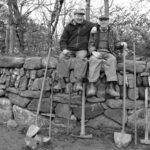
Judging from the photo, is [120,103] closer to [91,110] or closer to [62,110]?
[91,110]

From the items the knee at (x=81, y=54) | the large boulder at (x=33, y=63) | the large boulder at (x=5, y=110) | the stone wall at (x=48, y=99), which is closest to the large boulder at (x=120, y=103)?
the stone wall at (x=48, y=99)

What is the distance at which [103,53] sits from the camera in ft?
13.6

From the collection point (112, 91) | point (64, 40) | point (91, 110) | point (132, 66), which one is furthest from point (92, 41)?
point (91, 110)

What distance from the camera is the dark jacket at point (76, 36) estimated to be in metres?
4.34

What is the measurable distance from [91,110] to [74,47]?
1294 millimetres

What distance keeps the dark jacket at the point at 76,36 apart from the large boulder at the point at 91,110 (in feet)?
3.80

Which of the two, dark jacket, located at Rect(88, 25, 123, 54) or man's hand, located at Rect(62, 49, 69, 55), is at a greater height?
dark jacket, located at Rect(88, 25, 123, 54)

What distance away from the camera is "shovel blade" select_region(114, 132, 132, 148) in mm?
3621

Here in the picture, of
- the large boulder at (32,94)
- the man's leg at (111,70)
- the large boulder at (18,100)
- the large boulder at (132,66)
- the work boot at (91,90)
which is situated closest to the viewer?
the man's leg at (111,70)

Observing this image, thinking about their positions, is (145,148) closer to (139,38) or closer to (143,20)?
(139,38)

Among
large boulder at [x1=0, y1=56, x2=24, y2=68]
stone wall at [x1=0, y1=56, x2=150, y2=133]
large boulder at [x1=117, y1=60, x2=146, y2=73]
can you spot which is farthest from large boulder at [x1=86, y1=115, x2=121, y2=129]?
large boulder at [x1=0, y1=56, x2=24, y2=68]

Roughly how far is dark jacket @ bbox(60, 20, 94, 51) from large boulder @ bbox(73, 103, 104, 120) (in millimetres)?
1157

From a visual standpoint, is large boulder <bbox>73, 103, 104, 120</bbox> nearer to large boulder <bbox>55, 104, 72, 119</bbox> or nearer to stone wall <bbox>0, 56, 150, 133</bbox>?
stone wall <bbox>0, 56, 150, 133</bbox>

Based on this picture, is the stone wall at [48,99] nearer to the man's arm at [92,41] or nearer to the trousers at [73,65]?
the trousers at [73,65]
